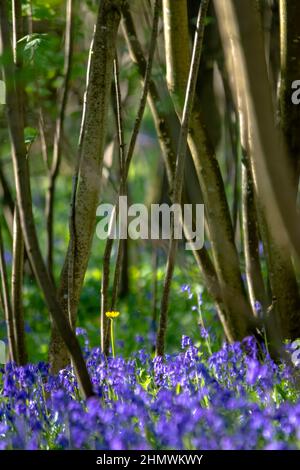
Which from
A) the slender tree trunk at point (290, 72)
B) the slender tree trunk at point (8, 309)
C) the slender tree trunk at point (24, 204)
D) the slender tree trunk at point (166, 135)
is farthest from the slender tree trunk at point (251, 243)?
the slender tree trunk at point (24, 204)

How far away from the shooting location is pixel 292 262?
3881 millimetres

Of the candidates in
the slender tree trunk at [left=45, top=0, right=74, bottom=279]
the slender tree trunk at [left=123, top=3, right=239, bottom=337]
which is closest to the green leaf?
the slender tree trunk at [left=45, top=0, right=74, bottom=279]

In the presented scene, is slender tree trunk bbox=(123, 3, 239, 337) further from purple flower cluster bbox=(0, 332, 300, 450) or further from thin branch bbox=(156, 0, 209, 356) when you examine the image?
thin branch bbox=(156, 0, 209, 356)

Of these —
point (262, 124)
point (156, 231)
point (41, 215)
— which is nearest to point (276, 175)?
point (262, 124)

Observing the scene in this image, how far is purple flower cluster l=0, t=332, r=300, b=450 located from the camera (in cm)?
237

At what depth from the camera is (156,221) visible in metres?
5.86

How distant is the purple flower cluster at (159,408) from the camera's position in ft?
7.78

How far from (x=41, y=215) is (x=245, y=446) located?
1006 centimetres

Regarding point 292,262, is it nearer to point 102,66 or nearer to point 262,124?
point 102,66

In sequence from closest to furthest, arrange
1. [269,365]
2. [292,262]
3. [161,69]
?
[269,365], [292,262], [161,69]

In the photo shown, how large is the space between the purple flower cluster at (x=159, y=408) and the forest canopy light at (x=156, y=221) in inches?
20.2

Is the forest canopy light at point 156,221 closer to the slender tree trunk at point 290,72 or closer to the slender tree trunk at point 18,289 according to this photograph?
the slender tree trunk at point 18,289

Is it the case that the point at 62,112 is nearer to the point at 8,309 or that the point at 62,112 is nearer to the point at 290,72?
the point at 8,309

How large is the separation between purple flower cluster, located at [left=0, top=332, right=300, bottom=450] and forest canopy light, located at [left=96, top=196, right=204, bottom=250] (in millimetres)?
514
